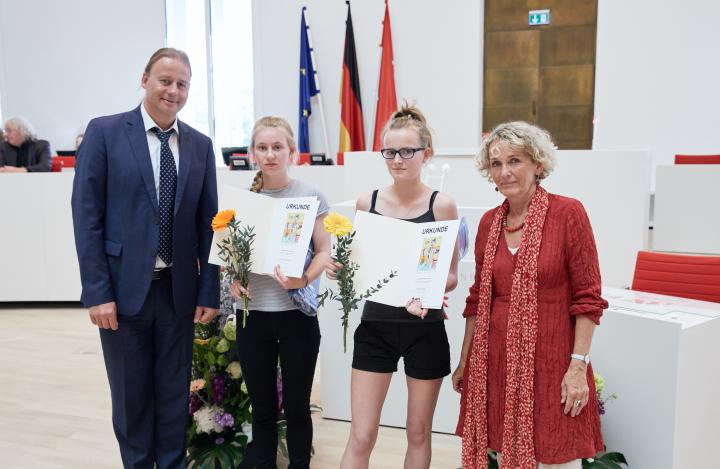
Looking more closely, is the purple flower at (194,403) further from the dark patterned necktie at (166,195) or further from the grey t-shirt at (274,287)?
the dark patterned necktie at (166,195)

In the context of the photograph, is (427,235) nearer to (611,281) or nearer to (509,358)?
(509,358)

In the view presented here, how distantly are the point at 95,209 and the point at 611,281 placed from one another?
12.0 ft

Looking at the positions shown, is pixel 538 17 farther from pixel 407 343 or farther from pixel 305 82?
pixel 407 343

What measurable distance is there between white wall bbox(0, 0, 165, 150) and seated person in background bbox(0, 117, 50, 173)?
2.92 meters

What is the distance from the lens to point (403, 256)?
1.81 metres

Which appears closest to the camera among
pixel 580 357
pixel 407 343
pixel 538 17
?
pixel 580 357

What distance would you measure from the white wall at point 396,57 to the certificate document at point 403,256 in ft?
20.0

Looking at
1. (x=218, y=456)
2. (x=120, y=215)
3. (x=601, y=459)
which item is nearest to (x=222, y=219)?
(x=120, y=215)

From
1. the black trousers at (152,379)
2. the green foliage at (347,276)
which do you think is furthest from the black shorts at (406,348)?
the black trousers at (152,379)

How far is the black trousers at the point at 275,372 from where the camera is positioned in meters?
2.24

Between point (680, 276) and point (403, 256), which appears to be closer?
point (403, 256)

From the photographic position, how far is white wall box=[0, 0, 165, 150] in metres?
9.45

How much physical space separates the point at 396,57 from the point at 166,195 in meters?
6.92

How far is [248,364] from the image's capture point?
Result: 2.28m
